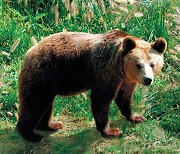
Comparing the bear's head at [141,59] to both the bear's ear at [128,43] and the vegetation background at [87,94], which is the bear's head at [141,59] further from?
the vegetation background at [87,94]

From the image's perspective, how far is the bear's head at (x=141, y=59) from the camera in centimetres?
601

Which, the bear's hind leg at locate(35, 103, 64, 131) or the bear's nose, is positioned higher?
the bear's nose

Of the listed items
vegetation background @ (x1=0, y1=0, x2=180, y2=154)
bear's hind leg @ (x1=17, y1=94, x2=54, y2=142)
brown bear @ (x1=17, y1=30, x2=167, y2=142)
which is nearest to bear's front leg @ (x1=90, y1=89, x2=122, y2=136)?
brown bear @ (x1=17, y1=30, x2=167, y2=142)

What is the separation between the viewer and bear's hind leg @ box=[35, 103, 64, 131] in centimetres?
692

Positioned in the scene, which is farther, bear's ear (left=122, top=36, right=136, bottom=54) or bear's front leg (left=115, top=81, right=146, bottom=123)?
bear's front leg (left=115, top=81, right=146, bottom=123)

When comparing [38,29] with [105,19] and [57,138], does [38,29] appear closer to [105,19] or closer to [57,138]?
[105,19]

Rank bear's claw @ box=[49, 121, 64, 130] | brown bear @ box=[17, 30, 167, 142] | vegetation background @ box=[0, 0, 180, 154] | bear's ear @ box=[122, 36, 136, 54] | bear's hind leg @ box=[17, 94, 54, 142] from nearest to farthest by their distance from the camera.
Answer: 1. bear's ear @ box=[122, 36, 136, 54]
2. brown bear @ box=[17, 30, 167, 142]
3. bear's hind leg @ box=[17, 94, 54, 142]
4. vegetation background @ box=[0, 0, 180, 154]
5. bear's claw @ box=[49, 121, 64, 130]

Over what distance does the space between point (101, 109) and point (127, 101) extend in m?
0.54

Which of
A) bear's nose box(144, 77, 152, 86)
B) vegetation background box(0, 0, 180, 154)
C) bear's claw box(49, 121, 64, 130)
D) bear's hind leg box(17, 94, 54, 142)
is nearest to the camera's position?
bear's nose box(144, 77, 152, 86)

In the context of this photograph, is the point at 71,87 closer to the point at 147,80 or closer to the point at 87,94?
the point at 87,94

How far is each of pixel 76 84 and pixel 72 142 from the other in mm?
741

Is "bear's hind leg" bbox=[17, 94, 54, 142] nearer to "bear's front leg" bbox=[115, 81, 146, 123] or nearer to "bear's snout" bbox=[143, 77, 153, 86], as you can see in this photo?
"bear's front leg" bbox=[115, 81, 146, 123]

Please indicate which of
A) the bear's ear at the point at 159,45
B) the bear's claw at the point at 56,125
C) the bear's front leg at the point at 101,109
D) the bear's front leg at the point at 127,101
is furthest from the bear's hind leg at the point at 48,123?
the bear's ear at the point at 159,45

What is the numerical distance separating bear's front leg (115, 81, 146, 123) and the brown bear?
35 mm
